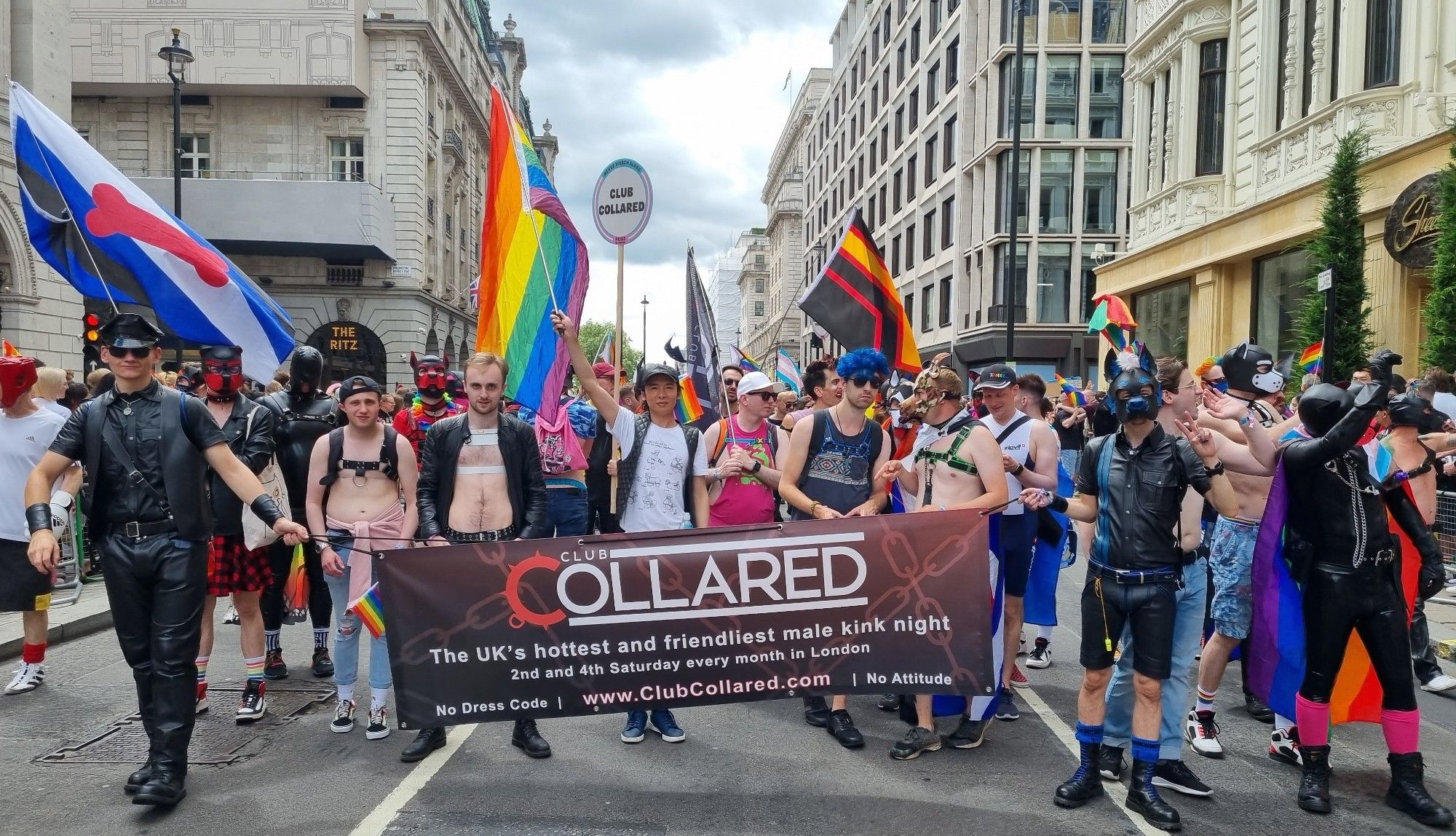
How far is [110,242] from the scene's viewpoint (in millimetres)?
Answer: 5613

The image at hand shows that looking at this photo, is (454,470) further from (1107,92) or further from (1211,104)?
(1107,92)

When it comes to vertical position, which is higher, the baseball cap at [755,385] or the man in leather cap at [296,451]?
the baseball cap at [755,385]

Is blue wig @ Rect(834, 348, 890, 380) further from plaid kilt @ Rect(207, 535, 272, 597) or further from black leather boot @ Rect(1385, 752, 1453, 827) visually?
plaid kilt @ Rect(207, 535, 272, 597)

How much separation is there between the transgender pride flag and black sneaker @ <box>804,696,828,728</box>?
145 inches

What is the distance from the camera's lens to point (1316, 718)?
4.49 metres

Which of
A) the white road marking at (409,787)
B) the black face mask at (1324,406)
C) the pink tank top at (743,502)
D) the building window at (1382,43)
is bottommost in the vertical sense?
the white road marking at (409,787)

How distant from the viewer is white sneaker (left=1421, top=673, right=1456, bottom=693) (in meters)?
6.41

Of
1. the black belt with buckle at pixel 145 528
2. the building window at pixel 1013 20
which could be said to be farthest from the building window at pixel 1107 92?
the black belt with buckle at pixel 145 528

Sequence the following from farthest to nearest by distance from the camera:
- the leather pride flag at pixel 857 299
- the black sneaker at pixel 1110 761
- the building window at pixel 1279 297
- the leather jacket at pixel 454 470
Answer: the building window at pixel 1279 297, the leather pride flag at pixel 857 299, the leather jacket at pixel 454 470, the black sneaker at pixel 1110 761

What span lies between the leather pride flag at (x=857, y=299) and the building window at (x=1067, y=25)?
33030mm

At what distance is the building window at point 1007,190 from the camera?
36.9 m

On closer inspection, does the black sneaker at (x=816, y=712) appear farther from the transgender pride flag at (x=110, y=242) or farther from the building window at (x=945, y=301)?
the building window at (x=945, y=301)

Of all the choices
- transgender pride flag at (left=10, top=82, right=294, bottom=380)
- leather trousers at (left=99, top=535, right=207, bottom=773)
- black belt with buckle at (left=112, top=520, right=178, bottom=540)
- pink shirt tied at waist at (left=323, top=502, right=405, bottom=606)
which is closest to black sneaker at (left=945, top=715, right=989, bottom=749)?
pink shirt tied at waist at (left=323, top=502, right=405, bottom=606)

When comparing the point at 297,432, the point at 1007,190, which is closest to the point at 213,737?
the point at 297,432
